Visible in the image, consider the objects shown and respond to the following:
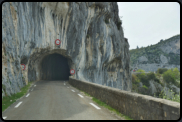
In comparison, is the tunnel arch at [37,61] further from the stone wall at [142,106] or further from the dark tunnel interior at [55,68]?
the stone wall at [142,106]

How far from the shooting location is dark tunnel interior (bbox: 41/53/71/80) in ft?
116

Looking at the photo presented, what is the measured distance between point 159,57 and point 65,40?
389 feet

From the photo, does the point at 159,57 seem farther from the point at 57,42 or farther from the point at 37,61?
the point at 57,42

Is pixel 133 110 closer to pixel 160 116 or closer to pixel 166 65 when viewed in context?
pixel 160 116

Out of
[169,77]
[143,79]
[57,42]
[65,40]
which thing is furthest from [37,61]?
[169,77]

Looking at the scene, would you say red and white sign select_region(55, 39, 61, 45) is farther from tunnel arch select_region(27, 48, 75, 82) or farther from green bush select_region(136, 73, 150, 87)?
green bush select_region(136, 73, 150, 87)

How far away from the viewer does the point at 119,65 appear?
40.2 m

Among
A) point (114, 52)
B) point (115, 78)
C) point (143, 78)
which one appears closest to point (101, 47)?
point (114, 52)

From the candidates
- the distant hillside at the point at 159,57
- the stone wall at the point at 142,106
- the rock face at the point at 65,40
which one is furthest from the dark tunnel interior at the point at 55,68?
the distant hillside at the point at 159,57

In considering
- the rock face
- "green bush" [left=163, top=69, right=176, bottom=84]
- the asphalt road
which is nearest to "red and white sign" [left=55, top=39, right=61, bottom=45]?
the rock face

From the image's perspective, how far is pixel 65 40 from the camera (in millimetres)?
25969

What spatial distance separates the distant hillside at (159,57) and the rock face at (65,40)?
91.6m

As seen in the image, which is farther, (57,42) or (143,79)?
(143,79)

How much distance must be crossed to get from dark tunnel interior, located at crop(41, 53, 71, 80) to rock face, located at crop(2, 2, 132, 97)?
0.82 ft
